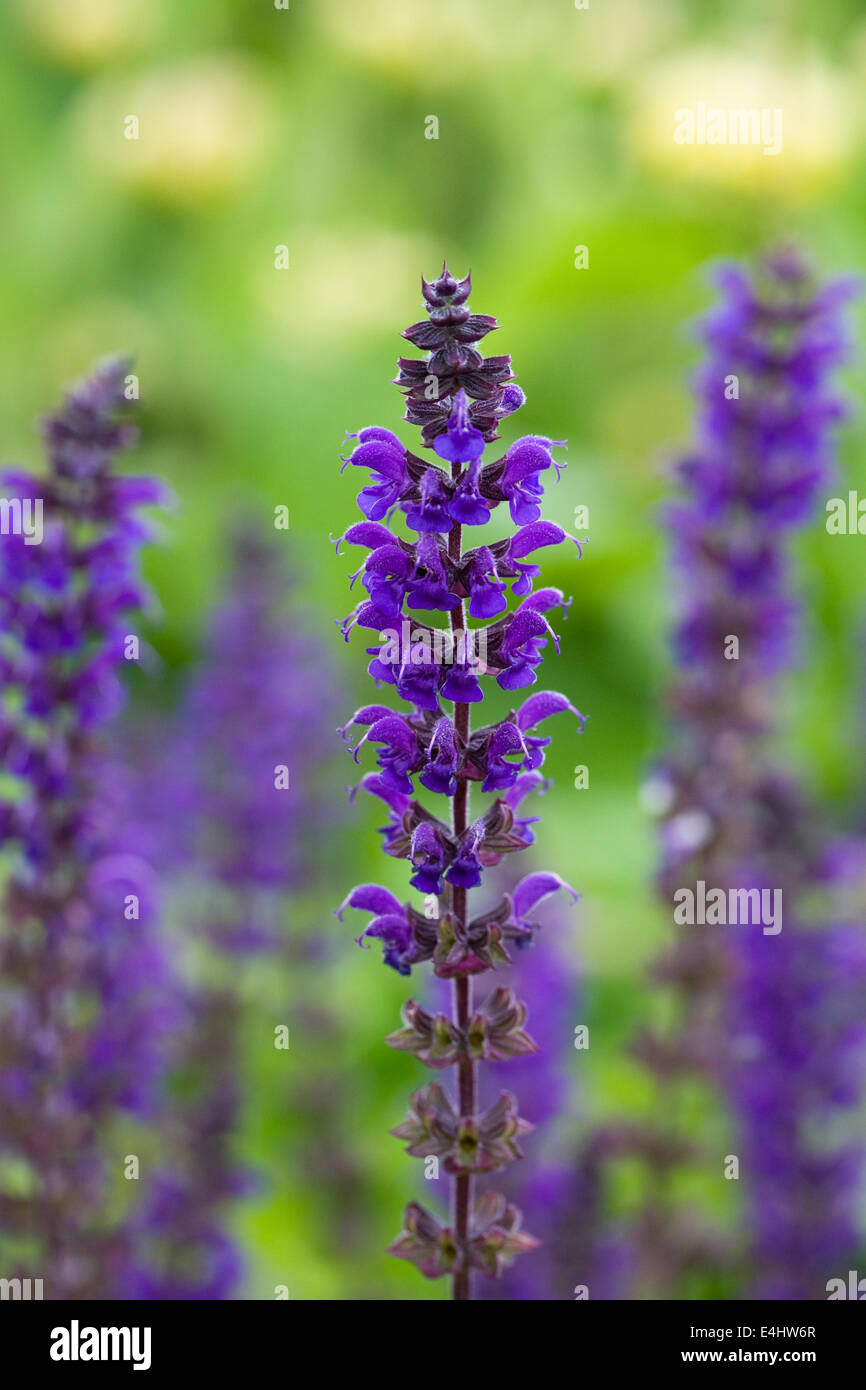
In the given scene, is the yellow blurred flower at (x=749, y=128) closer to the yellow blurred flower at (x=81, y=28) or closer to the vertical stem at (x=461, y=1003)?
the yellow blurred flower at (x=81, y=28)

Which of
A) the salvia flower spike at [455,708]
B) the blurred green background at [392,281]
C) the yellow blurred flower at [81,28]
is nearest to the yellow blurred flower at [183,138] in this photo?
the blurred green background at [392,281]

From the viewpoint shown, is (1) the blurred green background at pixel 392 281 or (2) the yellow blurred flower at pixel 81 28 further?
(2) the yellow blurred flower at pixel 81 28

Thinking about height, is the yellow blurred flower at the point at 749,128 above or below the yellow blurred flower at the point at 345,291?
above

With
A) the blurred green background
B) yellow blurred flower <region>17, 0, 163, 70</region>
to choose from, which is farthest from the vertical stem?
yellow blurred flower <region>17, 0, 163, 70</region>

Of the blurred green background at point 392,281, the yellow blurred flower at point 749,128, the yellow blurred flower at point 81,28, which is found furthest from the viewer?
the yellow blurred flower at point 81,28

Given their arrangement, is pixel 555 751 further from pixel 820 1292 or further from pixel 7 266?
pixel 7 266

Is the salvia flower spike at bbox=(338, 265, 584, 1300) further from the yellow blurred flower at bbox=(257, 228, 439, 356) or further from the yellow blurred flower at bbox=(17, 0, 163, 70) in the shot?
the yellow blurred flower at bbox=(17, 0, 163, 70)

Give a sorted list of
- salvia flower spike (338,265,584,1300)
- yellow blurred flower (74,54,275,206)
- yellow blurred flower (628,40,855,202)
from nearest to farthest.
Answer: salvia flower spike (338,265,584,1300) → yellow blurred flower (628,40,855,202) → yellow blurred flower (74,54,275,206)
